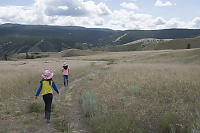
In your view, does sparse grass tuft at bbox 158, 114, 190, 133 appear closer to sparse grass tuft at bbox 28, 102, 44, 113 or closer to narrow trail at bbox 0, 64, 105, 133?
narrow trail at bbox 0, 64, 105, 133

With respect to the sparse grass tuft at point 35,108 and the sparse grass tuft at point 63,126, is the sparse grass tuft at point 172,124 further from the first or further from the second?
the sparse grass tuft at point 35,108

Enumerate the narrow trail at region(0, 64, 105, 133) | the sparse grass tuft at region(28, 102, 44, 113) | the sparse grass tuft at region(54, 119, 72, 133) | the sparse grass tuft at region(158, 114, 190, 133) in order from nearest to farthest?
the sparse grass tuft at region(158, 114, 190, 133) → the sparse grass tuft at region(54, 119, 72, 133) → the narrow trail at region(0, 64, 105, 133) → the sparse grass tuft at region(28, 102, 44, 113)

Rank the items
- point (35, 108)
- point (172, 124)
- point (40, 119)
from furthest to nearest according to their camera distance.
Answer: point (35, 108) → point (40, 119) → point (172, 124)

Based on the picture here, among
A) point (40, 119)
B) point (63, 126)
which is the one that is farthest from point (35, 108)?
point (63, 126)

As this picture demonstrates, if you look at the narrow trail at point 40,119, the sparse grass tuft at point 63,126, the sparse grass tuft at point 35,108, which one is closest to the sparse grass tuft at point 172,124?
the narrow trail at point 40,119

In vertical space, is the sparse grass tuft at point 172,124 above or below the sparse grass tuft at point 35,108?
above

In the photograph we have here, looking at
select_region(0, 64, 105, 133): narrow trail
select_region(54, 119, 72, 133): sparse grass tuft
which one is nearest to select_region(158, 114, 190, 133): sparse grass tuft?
select_region(0, 64, 105, 133): narrow trail

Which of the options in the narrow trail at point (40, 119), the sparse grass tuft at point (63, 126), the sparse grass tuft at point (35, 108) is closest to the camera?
the sparse grass tuft at point (63, 126)

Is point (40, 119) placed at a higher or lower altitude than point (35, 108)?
lower

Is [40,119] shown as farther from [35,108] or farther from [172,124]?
[172,124]

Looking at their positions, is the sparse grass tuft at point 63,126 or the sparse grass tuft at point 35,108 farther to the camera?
the sparse grass tuft at point 35,108

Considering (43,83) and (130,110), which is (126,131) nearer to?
(130,110)

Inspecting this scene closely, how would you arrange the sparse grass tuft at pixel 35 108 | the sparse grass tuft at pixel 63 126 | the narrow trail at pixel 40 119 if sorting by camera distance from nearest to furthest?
the sparse grass tuft at pixel 63 126
the narrow trail at pixel 40 119
the sparse grass tuft at pixel 35 108

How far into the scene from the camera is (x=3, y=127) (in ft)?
→ 20.0
